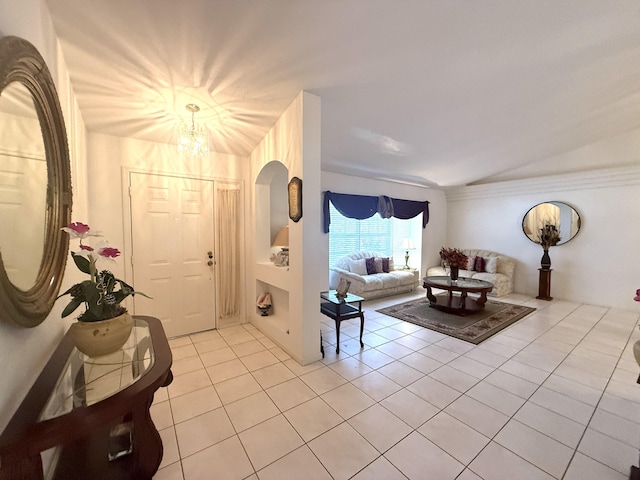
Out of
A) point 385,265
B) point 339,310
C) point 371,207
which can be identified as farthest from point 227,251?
point 385,265

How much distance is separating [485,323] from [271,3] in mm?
4287

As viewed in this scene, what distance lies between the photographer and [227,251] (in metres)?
3.61

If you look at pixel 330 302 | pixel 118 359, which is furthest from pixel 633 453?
pixel 118 359

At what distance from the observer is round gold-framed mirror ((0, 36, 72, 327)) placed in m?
0.87

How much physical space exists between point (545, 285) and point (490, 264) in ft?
3.15

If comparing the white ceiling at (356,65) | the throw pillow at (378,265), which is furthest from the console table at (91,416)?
the throw pillow at (378,265)

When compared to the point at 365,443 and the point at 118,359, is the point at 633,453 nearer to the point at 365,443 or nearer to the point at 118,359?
the point at 365,443

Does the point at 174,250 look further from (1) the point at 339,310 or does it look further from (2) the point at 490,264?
(2) the point at 490,264

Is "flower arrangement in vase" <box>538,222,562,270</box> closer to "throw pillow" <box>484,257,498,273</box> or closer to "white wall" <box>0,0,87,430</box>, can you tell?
"throw pillow" <box>484,257,498,273</box>

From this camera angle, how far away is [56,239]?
130 cm

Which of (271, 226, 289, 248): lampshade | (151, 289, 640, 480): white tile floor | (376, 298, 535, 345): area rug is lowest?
(151, 289, 640, 480): white tile floor

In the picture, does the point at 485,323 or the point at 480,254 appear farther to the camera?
the point at 480,254

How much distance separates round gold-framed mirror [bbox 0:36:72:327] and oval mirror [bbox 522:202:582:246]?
23.1ft

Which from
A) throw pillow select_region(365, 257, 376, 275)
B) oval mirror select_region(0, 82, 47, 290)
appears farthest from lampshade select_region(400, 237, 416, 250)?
oval mirror select_region(0, 82, 47, 290)
